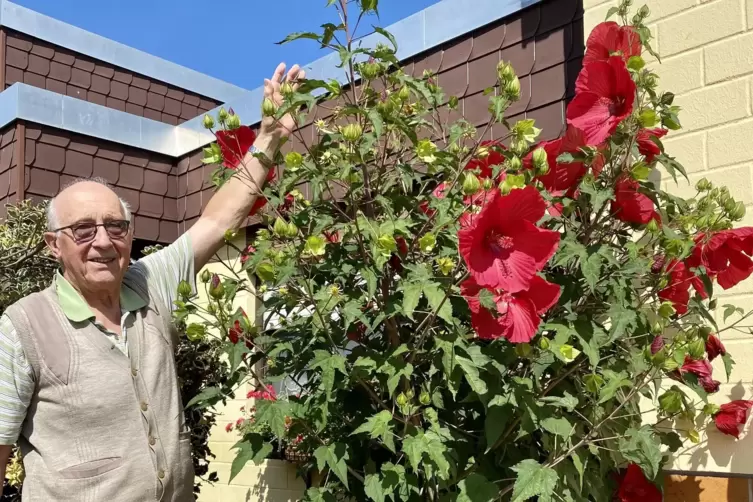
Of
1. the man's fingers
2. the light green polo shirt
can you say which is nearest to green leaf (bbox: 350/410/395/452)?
the light green polo shirt

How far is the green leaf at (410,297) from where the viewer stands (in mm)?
1267

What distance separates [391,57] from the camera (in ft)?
4.64

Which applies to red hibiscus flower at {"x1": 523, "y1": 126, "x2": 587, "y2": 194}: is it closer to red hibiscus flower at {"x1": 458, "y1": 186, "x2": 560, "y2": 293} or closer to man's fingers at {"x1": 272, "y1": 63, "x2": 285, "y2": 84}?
red hibiscus flower at {"x1": 458, "y1": 186, "x2": 560, "y2": 293}

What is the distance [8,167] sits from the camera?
455 centimetres

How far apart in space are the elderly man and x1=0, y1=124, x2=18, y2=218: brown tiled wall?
9.55ft

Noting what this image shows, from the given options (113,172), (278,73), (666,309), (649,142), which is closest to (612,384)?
(666,309)

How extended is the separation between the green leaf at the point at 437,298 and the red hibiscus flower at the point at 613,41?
66 cm

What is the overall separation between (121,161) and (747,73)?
4.01 meters

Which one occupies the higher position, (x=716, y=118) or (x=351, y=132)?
(x=716, y=118)

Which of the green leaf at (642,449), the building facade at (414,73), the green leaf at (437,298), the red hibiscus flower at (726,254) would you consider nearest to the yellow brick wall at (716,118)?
the building facade at (414,73)

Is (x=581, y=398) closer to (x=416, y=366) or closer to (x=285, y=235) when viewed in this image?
(x=416, y=366)

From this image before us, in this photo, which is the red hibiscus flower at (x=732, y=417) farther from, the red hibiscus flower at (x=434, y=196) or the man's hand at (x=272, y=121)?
the man's hand at (x=272, y=121)

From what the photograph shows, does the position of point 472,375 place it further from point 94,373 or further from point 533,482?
point 94,373

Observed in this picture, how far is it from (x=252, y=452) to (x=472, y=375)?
1.68 ft
